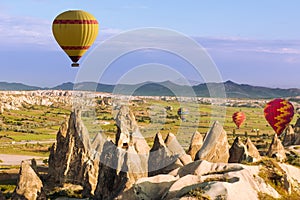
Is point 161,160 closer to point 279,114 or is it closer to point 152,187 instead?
point 152,187

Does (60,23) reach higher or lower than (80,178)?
higher

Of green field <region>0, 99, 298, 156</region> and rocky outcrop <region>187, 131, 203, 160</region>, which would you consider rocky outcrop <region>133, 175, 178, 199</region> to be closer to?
rocky outcrop <region>187, 131, 203, 160</region>

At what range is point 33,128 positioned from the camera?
111 metres

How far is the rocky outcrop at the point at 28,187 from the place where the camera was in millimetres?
24078

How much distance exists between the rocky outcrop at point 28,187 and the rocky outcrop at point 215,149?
299 inches

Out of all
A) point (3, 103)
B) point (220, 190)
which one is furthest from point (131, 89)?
point (3, 103)

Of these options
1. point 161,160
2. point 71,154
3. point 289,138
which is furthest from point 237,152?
point 289,138

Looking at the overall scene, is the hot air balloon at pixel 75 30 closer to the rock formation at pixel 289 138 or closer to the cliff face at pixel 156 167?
the cliff face at pixel 156 167

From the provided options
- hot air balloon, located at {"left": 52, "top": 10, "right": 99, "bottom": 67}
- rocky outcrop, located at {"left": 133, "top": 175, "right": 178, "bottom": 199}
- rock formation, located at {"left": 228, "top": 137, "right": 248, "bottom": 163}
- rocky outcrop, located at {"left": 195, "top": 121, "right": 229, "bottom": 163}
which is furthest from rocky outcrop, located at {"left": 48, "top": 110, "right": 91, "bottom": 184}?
rocky outcrop, located at {"left": 133, "top": 175, "right": 178, "bottom": 199}

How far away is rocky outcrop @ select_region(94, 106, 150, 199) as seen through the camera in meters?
23.1

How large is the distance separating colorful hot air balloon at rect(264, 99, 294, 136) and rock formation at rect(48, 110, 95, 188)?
2635 cm

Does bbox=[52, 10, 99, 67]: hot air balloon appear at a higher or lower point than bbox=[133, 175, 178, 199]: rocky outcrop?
higher

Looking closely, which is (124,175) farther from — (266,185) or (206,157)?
(266,185)

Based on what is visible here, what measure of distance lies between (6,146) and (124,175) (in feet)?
188
